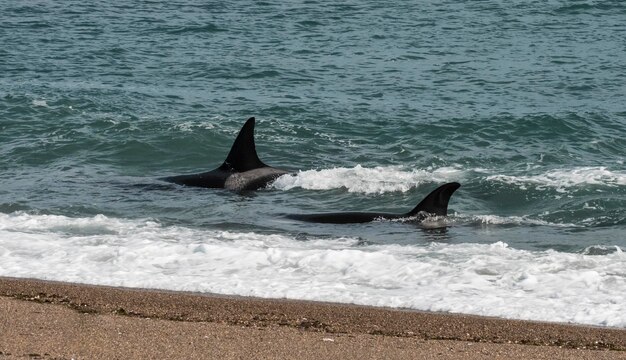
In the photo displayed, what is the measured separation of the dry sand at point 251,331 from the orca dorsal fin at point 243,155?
626 centimetres

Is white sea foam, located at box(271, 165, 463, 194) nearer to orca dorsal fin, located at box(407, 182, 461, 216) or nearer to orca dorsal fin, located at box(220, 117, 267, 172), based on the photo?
orca dorsal fin, located at box(220, 117, 267, 172)

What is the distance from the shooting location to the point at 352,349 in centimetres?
888

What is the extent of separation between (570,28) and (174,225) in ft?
61.3

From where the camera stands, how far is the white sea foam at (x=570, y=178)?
55.2ft

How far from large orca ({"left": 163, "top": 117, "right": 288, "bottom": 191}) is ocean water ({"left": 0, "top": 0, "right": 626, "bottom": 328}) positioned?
11.9 inches

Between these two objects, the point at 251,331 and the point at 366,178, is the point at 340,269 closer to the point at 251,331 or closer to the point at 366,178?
the point at 251,331

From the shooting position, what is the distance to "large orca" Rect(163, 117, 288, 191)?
54.1 feet

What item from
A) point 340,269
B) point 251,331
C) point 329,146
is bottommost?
point 329,146

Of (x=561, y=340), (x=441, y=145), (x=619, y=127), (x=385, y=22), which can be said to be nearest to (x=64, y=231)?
(x=561, y=340)

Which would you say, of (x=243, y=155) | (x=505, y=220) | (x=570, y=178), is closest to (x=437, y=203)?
(x=505, y=220)

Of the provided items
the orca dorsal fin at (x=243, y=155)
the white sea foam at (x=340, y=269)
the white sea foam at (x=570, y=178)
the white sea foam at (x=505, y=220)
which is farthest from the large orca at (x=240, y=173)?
the white sea foam at (x=570, y=178)

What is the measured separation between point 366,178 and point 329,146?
264cm

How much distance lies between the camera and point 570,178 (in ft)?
56.4

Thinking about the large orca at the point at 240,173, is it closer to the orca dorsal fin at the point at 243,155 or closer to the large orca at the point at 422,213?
the orca dorsal fin at the point at 243,155
